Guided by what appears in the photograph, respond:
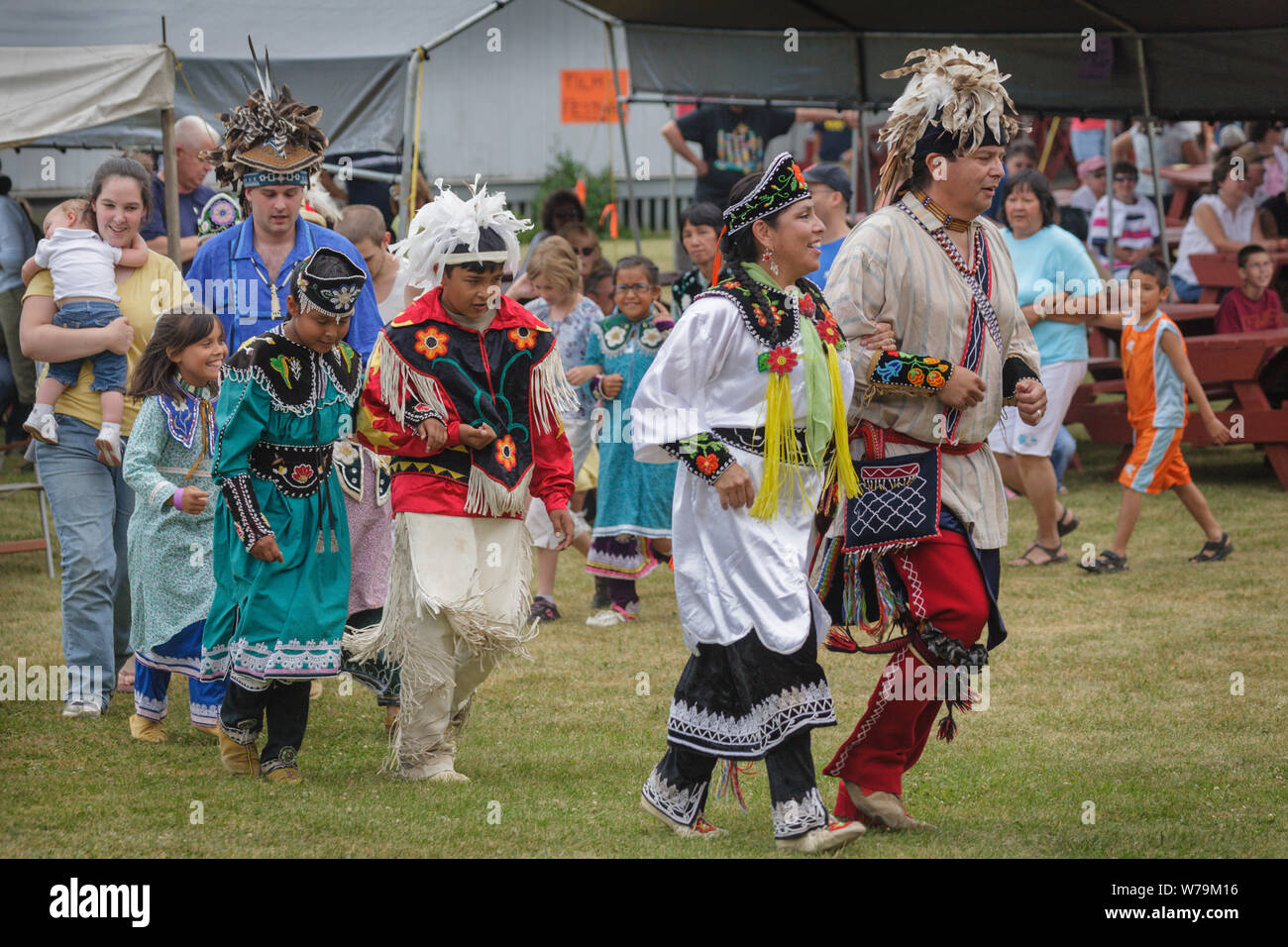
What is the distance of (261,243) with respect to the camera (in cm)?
594

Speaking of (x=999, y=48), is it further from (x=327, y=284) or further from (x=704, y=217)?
(x=327, y=284)

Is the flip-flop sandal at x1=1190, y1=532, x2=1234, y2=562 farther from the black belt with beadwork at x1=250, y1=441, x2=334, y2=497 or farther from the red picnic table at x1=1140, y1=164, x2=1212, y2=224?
the red picnic table at x1=1140, y1=164, x2=1212, y2=224

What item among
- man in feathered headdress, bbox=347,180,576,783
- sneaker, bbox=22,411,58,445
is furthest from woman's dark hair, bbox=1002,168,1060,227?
sneaker, bbox=22,411,58,445

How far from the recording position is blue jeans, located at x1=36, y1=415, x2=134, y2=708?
6.17 meters

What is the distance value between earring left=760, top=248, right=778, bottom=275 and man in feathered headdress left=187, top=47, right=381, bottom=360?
6.73 ft

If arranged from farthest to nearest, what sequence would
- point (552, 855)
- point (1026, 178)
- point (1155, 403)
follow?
point (1026, 178)
point (1155, 403)
point (552, 855)

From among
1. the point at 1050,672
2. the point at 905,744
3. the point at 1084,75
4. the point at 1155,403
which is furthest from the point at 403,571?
the point at 1084,75

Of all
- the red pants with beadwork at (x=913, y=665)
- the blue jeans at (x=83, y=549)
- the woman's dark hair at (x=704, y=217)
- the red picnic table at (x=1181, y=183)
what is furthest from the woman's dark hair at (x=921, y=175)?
the red picnic table at (x=1181, y=183)

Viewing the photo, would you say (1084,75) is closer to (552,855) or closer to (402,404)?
(402,404)

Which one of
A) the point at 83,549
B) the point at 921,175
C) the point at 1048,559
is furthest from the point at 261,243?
the point at 1048,559

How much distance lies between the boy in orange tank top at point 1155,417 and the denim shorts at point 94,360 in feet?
17.4

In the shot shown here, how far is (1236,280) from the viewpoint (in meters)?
12.3

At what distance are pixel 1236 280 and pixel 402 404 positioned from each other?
924 cm

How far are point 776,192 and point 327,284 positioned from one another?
1577 millimetres
